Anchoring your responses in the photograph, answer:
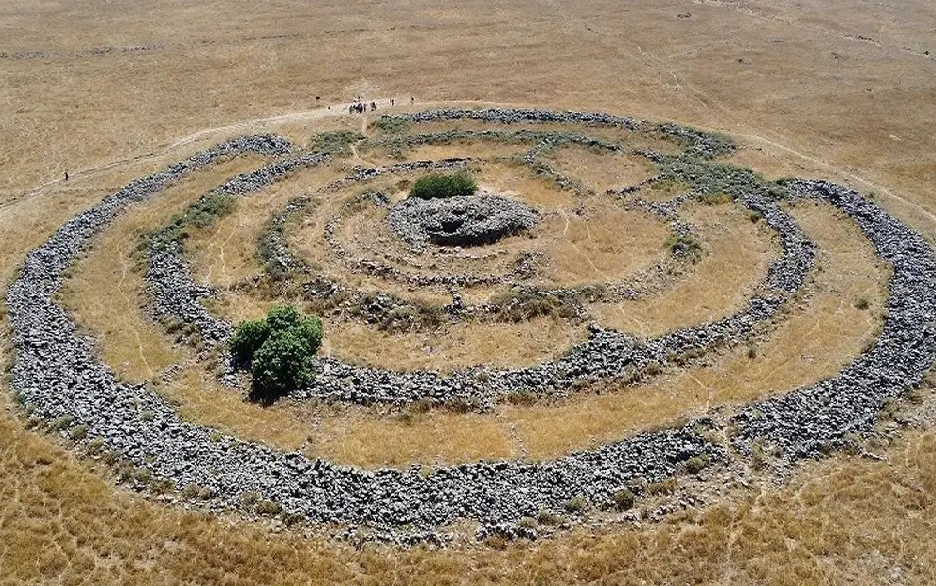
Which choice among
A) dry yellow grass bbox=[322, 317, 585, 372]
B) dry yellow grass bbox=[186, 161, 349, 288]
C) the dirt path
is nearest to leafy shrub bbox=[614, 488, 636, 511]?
dry yellow grass bbox=[322, 317, 585, 372]

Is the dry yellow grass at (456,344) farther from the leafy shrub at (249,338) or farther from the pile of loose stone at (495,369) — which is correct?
the leafy shrub at (249,338)

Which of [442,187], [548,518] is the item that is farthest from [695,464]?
[442,187]

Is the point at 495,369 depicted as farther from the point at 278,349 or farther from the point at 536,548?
the point at 536,548

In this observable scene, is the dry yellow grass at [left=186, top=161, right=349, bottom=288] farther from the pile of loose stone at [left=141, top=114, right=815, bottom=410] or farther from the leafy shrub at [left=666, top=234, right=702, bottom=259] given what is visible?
the leafy shrub at [left=666, top=234, right=702, bottom=259]

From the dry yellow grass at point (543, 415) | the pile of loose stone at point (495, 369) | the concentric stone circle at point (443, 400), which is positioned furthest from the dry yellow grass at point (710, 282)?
the dry yellow grass at point (543, 415)

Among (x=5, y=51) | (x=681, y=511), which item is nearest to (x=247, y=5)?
(x=5, y=51)

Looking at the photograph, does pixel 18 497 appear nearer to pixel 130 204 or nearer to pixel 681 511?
pixel 681 511
